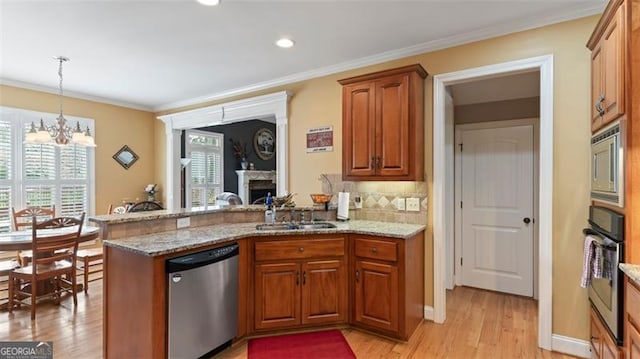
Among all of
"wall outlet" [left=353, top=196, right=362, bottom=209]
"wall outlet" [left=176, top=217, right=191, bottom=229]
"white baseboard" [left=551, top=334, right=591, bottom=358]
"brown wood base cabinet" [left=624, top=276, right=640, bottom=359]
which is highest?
"wall outlet" [left=353, top=196, right=362, bottom=209]

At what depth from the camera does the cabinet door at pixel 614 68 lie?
176 centimetres

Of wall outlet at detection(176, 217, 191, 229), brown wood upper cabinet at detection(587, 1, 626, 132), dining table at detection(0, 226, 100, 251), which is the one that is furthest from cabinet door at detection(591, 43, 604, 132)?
dining table at detection(0, 226, 100, 251)

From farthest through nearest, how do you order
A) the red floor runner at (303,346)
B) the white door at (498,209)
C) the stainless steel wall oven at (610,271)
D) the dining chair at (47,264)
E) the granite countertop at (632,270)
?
1. the white door at (498,209)
2. the dining chair at (47,264)
3. the red floor runner at (303,346)
4. the stainless steel wall oven at (610,271)
5. the granite countertop at (632,270)

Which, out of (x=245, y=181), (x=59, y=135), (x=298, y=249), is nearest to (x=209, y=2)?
(x=298, y=249)

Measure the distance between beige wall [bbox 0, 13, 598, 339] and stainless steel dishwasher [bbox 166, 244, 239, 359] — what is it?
1720mm

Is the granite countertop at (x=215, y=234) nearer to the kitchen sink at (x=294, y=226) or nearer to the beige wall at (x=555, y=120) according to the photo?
the kitchen sink at (x=294, y=226)

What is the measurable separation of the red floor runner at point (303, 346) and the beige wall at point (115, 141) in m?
4.10

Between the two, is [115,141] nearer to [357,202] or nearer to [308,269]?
[357,202]

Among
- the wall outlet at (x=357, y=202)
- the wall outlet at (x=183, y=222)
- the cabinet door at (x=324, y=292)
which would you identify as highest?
the wall outlet at (x=357, y=202)

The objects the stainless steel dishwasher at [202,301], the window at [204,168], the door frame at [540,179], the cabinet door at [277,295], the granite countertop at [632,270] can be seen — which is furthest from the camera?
the window at [204,168]

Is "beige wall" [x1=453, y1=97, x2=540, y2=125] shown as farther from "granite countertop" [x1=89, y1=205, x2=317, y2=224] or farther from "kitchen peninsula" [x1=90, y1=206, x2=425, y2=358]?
"granite countertop" [x1=89, y1=205, x2=317, y2=224]

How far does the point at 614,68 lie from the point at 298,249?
7.91 feet

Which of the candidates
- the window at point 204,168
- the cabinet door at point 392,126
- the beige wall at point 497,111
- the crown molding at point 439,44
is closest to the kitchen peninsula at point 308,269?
the cabinet door at point 392,126

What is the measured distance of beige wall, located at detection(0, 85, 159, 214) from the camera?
16.1 feet
